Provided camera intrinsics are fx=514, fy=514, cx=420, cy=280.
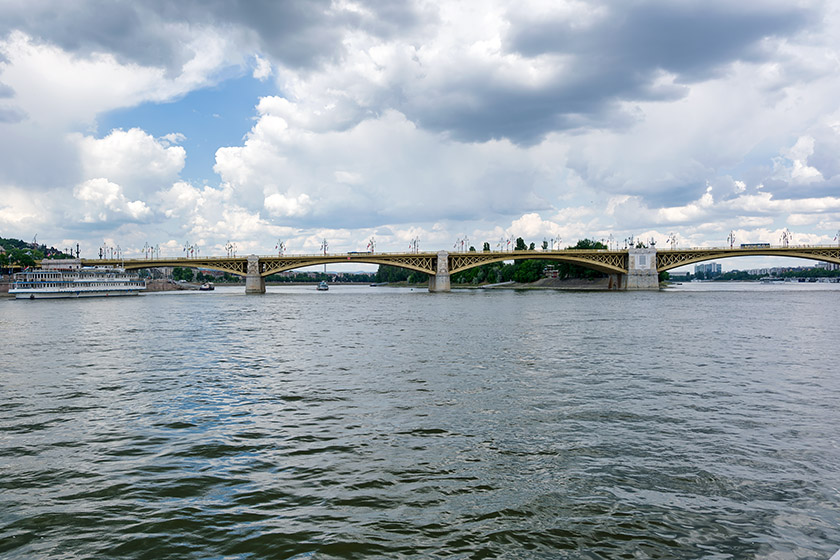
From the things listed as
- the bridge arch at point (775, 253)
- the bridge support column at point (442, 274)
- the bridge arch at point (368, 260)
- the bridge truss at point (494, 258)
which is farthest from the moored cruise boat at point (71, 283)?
the bridge arch at point (775, 253)

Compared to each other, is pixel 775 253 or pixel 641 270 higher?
pixel 775 253

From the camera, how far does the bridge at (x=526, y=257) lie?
391ft

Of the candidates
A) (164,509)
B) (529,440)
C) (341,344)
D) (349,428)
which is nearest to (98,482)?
(164,509)

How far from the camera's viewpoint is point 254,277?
140375 millimetres

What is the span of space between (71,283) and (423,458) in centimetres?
12793

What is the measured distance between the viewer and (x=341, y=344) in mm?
32469

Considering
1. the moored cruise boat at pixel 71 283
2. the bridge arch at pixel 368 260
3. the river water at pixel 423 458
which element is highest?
the bridge arch at pixel 368 260

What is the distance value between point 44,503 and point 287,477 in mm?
4263

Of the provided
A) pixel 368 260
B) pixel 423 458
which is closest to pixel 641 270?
pixel 368 260

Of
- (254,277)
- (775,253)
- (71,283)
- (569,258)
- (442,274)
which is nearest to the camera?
(71,283)

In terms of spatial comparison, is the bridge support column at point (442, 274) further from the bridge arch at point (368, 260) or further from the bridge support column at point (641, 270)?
the bridge support column at point (641, 270)

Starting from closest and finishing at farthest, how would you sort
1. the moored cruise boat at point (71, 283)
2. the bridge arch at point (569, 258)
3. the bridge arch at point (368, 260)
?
1. the moored cruise boat at point (71, 283)
2. the bridge arch at point (569, 258)
3. the bridge arch at point (368, 260)

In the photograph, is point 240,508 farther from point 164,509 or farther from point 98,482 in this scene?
point 98,482

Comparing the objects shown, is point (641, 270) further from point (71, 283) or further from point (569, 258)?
point (71, 283)
